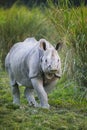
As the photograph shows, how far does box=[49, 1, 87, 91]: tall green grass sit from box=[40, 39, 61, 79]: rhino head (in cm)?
64

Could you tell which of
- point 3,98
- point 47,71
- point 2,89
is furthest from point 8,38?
point 47,71

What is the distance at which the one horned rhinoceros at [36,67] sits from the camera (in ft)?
28.7

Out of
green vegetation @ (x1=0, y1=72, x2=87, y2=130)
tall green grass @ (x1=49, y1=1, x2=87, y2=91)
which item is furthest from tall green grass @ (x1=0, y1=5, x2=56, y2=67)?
green vegetation @ (x1=0, y1=72, x2=87, y2=130)

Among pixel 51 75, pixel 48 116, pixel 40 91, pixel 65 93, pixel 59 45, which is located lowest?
pixel 48 116

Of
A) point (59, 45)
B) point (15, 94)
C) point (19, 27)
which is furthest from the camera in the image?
point (19, 27)

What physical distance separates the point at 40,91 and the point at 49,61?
19.4 inches

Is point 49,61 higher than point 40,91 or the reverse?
higher

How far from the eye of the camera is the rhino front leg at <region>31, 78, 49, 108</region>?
8.89m

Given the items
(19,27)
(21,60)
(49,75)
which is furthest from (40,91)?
(19,27)

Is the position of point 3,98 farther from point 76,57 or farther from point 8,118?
point 8,118

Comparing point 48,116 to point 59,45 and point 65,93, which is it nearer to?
point 59,45

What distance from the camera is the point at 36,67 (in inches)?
356

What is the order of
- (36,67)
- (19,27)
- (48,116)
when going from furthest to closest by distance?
(19,27), (36,67), (48,116)

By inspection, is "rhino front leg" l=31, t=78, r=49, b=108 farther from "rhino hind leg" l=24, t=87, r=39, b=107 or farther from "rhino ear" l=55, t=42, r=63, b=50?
"rhino hind leg" l=24, t=87, r=39, b=107
